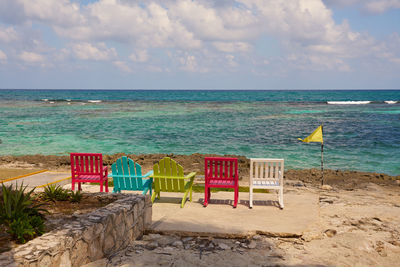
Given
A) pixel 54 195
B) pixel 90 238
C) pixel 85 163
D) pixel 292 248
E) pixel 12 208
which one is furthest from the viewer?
pixel 85 163

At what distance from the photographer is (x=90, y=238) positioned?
451 centimetres

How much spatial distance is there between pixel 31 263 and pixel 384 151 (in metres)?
17.7

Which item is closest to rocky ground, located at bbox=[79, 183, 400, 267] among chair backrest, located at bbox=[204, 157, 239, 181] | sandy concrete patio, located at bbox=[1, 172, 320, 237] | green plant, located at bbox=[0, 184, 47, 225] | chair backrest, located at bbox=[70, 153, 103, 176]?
sandy concrete patio, located at bbox=[1, 172, 320, 237]

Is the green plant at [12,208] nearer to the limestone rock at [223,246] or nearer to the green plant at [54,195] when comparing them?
the green plant at [54,195]

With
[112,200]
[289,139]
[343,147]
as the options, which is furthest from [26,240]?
[289,139]

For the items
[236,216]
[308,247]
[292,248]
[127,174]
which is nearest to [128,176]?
[127,174]

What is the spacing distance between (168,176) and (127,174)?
3.20ft

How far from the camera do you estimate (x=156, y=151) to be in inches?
712

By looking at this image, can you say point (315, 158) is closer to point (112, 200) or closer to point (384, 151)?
point (384, 151)

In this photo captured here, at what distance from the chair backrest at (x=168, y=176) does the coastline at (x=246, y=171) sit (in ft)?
11.8

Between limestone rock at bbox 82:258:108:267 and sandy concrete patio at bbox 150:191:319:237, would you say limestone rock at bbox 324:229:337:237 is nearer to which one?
sandy concrete patio at bbox 150:191:319:237

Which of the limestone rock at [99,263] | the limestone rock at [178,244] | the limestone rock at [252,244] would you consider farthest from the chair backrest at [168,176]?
the limestone rock at [99,263]

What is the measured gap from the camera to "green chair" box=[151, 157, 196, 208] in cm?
776

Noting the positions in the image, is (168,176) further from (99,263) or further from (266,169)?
(99,263)
